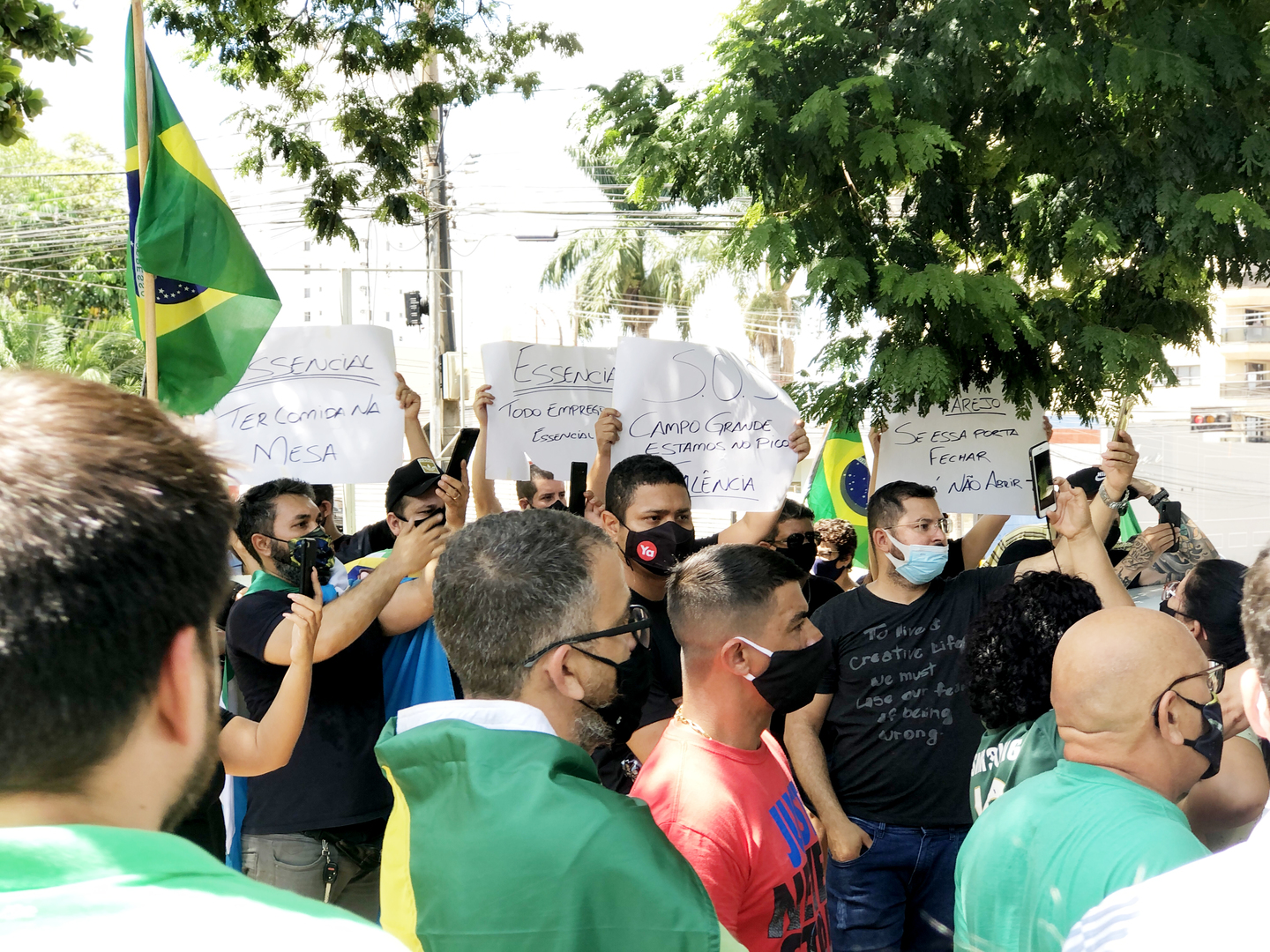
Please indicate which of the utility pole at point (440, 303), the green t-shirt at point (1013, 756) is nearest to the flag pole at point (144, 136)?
the green t-shirt at point (1013, 756)

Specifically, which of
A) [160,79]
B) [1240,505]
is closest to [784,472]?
[160,79]

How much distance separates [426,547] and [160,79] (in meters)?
2.51

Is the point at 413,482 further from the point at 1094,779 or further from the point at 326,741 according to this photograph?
the point at 1094,779

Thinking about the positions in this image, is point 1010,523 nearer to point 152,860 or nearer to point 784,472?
point 784,472

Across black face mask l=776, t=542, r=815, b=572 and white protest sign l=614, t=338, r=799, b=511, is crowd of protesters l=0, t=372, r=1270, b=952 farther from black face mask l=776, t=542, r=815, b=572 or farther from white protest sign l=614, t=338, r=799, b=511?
white protest sign l=614, t=338, r=799, b=511

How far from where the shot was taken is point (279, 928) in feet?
2.65

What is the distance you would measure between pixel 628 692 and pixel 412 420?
3.09 m

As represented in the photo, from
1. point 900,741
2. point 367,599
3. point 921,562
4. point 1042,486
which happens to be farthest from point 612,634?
point 1042,486

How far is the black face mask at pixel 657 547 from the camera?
12.6 ft

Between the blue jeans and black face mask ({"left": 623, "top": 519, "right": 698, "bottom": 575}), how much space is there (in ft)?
3.94

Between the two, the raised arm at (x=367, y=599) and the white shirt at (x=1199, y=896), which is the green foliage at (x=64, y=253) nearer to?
the raised arm at (x=367, y=599)

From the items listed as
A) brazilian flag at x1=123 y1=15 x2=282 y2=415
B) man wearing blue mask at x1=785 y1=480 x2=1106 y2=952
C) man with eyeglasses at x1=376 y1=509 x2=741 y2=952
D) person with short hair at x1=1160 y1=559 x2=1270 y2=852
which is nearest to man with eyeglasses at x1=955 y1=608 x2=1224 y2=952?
person with short hair at x1=1160 y1=559 x2=1270 y2=852

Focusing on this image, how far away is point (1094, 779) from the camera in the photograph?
2.20 meters

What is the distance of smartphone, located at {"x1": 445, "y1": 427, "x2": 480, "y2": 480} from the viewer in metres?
4.20
